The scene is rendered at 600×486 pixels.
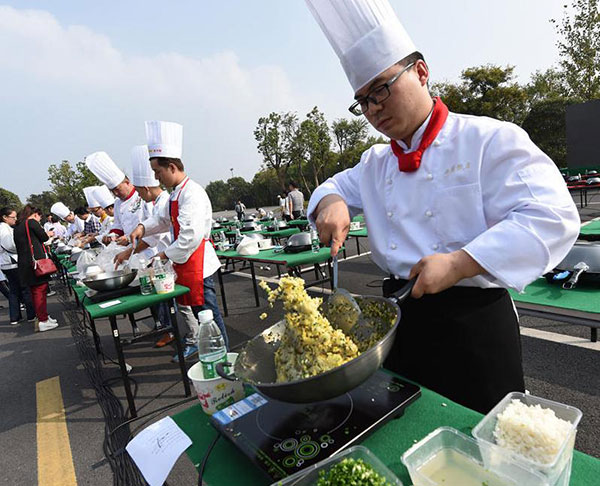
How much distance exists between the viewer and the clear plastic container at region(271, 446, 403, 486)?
73cm

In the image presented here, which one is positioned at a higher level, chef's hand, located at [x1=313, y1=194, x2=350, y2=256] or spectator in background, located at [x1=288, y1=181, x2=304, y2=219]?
spectator in background, located at [x1=288, y1=181, x2=304, y2=219]

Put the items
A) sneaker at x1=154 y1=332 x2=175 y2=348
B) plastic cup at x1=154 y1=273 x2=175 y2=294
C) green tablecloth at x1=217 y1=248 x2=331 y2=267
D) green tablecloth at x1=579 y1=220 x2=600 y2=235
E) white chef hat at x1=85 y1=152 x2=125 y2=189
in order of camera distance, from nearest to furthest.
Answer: plastic cup at x1=154 y1=273 x2=175 y2=294 → green tablecloth at x1=579 y1=220 x2=600 y2=235 → green tablecloth at x1=217 y1=248 x2=331 y2=267 → sneaker at x1=154 y1=332 x2=175 y2=348 → white chef hat at x1=85 y1=152 x2=125 y2=189

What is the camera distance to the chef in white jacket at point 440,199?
3.34 ft

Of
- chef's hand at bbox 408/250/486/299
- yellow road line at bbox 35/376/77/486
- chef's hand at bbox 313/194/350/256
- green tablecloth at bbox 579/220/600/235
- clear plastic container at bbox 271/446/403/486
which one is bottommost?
yellow road line at bbox 35/376/77/486

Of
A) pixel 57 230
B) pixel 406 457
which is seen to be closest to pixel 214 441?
pixel 406 457

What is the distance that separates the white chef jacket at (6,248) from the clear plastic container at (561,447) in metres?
8.19

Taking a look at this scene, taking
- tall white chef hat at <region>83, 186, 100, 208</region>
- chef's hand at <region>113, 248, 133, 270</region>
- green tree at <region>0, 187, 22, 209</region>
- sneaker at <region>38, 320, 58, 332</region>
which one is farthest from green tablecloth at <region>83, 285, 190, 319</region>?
green tree at <region>0, 187, 22, 209</region>

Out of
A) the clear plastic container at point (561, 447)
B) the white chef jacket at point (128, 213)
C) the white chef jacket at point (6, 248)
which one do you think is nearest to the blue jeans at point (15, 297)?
the white chef jacket at point (6, 248)

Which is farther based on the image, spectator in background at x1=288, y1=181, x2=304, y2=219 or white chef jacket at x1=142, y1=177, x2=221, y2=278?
spectator in background at x1=288, y1=181, x2=304, y2=219

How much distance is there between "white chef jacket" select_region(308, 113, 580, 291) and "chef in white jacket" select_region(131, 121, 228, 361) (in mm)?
2133

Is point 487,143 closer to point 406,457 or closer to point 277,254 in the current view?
point 406,457

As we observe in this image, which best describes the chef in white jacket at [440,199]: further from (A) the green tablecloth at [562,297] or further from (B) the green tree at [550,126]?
(B) the green tree at [550,126]

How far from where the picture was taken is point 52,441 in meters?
2.93

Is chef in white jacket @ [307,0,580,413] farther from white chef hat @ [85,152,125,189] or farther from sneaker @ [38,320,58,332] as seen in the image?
sneaker @ [38,320,58,332]
